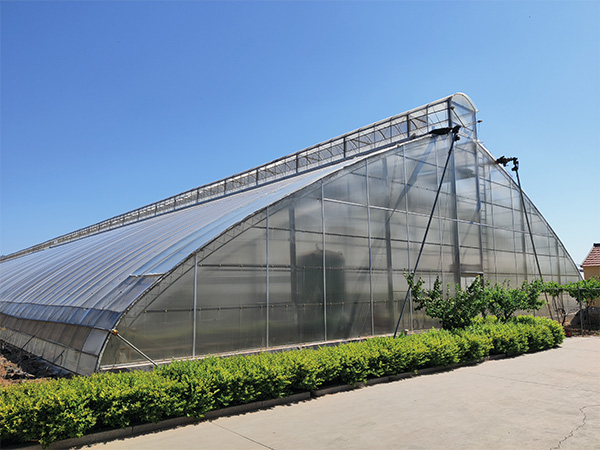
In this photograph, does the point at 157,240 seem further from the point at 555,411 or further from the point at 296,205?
the point at 555,411

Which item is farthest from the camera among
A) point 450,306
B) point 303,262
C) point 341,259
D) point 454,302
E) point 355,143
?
point 355,143

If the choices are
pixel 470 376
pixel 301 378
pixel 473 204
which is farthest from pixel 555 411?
pixel 473 204

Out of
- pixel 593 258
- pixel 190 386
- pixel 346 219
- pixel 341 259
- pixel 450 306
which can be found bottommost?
pixel 190 386

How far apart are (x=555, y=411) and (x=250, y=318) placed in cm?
785

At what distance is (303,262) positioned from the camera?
1480 cm

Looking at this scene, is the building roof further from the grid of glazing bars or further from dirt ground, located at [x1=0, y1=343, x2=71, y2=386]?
dirt ground, located at [x1=0, y1=343, x2=71, y2=386]

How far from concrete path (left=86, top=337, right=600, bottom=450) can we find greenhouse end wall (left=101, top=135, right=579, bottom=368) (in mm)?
3583

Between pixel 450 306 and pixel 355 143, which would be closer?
pixel 450 306

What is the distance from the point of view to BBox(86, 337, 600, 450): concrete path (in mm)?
7395

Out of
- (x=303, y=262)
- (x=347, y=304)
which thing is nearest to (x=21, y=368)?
(x=303, y=262)

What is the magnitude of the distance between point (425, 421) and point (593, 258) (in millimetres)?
32603

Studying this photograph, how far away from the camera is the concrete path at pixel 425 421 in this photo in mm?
7395

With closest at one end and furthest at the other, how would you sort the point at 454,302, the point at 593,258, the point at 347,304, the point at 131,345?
the point at 131,345
the point at 347,304
the point at 454,302
the point at 593,258

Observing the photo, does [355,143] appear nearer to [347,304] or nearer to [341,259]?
[341,259]
